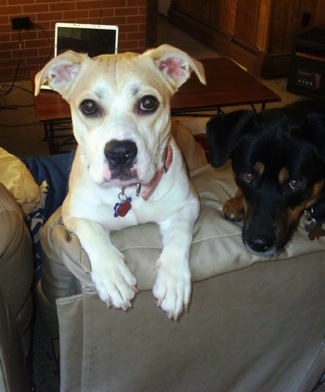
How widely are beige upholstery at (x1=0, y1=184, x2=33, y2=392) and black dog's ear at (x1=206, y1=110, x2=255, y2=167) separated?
2.02 feet

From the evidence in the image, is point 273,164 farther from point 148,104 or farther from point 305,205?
point 148,104

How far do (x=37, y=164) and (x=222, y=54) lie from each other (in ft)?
13.1

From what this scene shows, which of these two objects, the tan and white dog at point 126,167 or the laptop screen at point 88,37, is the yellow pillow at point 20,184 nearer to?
the tan and white dog at point 126,167

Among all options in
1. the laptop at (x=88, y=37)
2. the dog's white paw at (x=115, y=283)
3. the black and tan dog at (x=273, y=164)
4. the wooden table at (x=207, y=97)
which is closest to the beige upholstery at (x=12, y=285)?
the dog's white paw at (x=115, y=283)

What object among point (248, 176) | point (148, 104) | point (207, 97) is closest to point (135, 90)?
point (148, 104)

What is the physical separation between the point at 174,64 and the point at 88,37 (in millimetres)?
1964

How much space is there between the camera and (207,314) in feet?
4.33

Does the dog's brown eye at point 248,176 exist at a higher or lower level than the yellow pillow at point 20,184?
higher

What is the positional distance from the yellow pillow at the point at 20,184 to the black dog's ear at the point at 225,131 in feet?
2.48

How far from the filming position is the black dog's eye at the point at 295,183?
1455 millimetres

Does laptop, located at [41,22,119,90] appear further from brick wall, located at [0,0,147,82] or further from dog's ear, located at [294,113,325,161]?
dog's ear, located at [294,113,325,161]

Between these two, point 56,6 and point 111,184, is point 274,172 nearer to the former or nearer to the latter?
point 111,184

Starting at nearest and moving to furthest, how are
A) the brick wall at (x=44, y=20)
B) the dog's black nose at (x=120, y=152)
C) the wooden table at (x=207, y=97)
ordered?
1. the dog's black nose at (x=120, y=152)
2. the wooden table at (x=207, y=97)
3. the brick wall at (x=44, y=20)

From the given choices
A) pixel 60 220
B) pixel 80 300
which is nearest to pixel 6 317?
pixel 80 300
